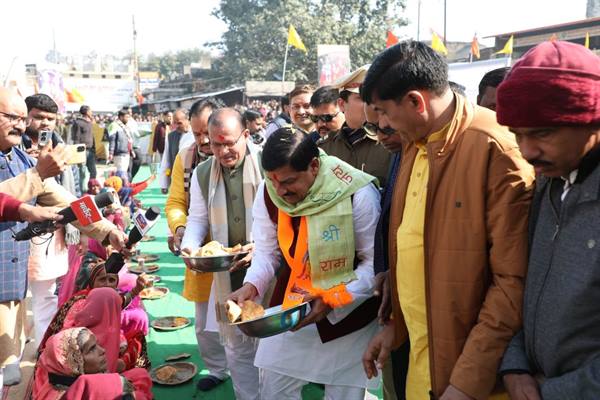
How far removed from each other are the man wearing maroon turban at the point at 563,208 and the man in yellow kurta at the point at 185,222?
8.04 feet

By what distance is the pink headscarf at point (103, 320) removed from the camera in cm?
300

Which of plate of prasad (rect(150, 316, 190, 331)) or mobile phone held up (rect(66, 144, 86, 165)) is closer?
mobile phone held up (rect(66, 144, 86, 165))

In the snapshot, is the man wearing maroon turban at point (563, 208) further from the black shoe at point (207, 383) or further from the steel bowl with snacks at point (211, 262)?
the black shoe at point (207, 383)

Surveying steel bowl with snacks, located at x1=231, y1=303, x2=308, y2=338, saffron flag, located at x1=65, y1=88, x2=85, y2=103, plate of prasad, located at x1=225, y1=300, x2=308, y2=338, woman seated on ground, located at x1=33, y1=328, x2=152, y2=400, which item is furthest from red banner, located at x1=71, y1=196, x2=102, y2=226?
saffron flag, located at x1=65, y1=88, x2=85, y2=103

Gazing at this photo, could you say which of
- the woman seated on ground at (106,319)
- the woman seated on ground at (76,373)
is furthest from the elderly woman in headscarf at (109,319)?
the woman seated on ground at (76,373)

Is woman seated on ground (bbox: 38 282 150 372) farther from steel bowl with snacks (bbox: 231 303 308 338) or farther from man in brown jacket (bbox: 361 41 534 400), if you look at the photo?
man in brown jacket (bbox: 361 41 534 400)

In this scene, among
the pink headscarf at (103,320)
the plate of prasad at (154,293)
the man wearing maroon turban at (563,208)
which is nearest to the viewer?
the man wearing maroon turban at (563,208)

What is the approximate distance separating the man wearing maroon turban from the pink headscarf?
2.46 meters

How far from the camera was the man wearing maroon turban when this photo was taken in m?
1.20

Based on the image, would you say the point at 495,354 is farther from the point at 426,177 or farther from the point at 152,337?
the point at 152,337

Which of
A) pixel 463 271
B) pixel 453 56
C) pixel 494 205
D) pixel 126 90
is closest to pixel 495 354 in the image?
pixel 463 271

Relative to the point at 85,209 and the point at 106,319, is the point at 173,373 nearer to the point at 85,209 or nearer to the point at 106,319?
the point at 106,319

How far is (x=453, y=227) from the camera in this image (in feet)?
4.99

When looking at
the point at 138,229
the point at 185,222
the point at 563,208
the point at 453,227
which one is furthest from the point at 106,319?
the point at 563,208
